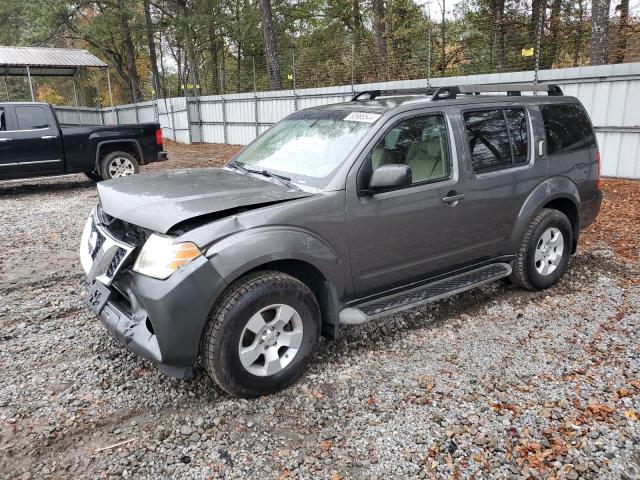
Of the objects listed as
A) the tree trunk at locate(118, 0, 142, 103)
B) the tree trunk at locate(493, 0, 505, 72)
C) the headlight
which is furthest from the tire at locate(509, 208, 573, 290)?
the tree trunk at locate(118, 0, 142, 103)

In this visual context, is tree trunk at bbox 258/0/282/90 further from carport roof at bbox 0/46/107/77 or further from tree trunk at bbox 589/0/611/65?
tree trunk at bbox 589/0/611/65

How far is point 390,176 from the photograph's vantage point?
3.30 meters

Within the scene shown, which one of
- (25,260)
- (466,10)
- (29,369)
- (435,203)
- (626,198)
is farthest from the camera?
(466,10)

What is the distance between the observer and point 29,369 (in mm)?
3436

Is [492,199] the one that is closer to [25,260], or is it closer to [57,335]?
[57,335]

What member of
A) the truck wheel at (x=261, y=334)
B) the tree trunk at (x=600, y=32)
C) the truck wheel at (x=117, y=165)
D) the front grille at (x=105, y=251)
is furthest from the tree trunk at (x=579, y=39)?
the front grille at (x=105, y=251)

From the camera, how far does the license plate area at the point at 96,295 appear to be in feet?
10.1

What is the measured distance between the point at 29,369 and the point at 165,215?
1599 millimetres

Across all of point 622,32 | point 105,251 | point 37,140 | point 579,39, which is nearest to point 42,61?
point 37,140

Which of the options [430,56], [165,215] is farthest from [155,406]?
[430,56]

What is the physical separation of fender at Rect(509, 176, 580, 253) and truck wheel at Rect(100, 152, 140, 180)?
27.6 feet

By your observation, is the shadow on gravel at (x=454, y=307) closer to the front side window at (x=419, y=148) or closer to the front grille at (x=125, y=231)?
the front side window at (x=419, y=148)

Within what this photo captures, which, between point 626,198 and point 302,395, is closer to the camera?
point 302,395

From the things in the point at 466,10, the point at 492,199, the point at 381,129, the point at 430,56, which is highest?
the point at 466,10
